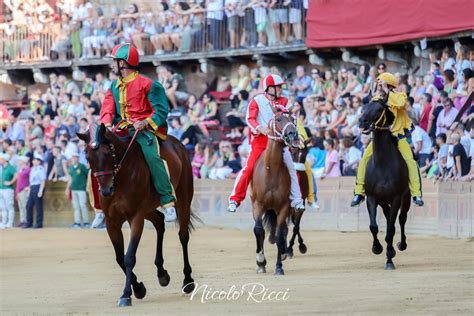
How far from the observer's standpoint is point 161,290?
13352 mm

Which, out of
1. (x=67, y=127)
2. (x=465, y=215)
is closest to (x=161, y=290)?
(x=465, y=215)

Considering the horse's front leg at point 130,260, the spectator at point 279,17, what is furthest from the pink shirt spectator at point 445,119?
the horse's front leg at point 130,260

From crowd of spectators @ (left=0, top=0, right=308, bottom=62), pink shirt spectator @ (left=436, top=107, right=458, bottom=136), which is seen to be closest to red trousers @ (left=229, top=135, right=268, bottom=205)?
pink shirt spectator @ (left=436, top=107, right=458, bottom=136)

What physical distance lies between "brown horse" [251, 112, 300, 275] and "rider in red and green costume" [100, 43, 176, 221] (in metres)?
2.28

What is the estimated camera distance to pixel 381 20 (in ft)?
88.5

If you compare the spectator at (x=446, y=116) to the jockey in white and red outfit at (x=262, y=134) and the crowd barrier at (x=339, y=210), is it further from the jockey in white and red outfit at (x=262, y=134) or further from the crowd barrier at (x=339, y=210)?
the jockey in white and red outfit at (x=262, y=134)

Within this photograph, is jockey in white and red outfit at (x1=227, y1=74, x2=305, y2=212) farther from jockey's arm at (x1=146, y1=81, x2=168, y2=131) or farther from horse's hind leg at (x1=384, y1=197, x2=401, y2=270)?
jockey's arm at (x1=146, y1=81, x2=168, y2=131)

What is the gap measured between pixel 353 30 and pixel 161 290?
615 inches

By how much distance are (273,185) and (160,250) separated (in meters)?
2.61

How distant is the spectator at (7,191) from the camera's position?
29719 mm

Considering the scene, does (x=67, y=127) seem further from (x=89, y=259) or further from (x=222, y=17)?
(x=89, y=259)

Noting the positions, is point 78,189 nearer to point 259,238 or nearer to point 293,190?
point 293,190

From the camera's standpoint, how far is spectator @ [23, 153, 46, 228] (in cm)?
2920

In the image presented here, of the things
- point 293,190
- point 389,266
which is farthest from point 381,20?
point 389,266
